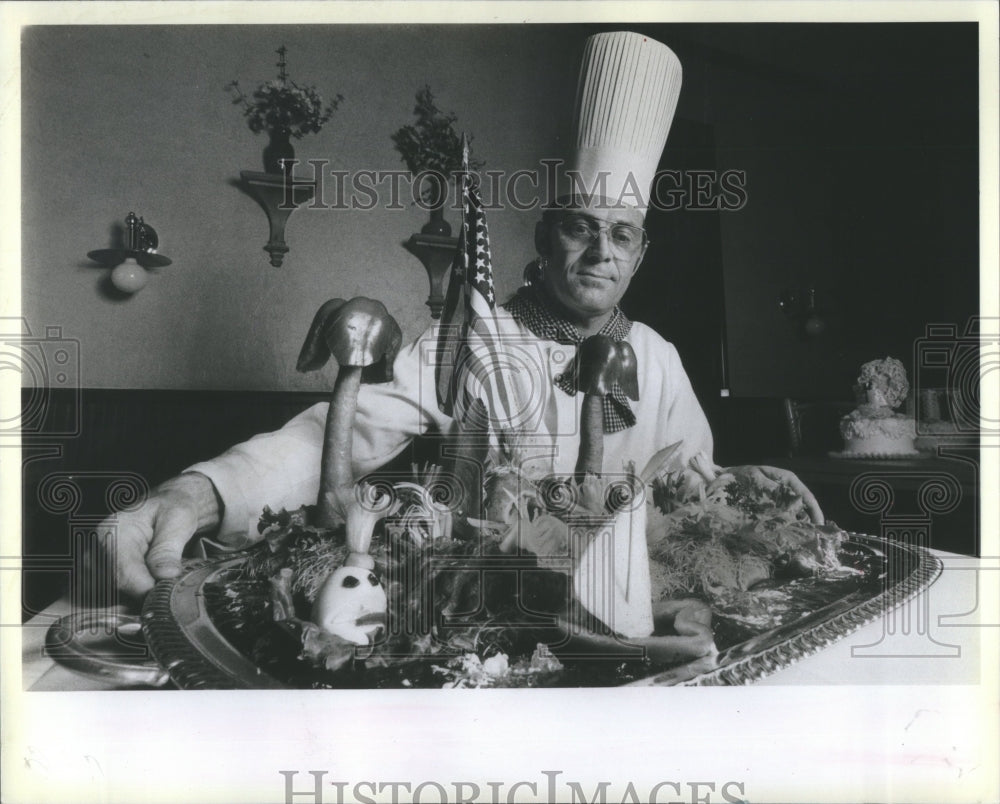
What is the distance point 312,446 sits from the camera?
2766 millimetres

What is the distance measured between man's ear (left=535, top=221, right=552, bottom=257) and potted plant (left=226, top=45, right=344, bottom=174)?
779mm

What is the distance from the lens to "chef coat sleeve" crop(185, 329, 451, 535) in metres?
2.74

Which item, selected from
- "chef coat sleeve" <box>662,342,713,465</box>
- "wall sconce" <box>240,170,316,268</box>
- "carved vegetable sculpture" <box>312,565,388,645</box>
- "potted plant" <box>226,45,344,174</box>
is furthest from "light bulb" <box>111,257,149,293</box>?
"chef coat sleeve" <box>662,342,713,465</box>

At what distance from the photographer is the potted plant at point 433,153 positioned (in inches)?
109

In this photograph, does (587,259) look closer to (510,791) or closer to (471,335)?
(471,335)

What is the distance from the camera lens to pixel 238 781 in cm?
262

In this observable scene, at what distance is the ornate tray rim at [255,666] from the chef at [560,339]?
197mm

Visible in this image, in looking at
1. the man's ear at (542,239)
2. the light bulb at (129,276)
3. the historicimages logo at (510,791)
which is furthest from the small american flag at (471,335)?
the historicimages logo at (510,791)

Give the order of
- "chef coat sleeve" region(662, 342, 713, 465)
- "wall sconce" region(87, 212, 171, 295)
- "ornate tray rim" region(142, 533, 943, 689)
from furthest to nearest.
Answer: "chef coat sleeve" region(662, 342, 713, 465) → "wall sconce" region(87, 212, 171, 295) → "ornate tray rim" region(142, 533, 943, 689)

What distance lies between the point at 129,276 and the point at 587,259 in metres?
1.48

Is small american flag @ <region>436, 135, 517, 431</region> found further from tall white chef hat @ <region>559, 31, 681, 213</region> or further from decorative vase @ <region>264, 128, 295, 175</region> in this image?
decorative vase @ <region>264, 128, 295, 175</region>

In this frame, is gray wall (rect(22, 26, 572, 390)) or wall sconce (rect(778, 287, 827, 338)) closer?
gray wall (rect(22, 26, 572, 390))

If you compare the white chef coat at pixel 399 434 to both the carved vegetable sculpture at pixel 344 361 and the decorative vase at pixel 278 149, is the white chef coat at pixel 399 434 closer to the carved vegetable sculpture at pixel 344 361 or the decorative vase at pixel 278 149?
the carved vegetable sculpture at pixel 344 361

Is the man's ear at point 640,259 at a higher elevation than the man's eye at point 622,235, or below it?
below
